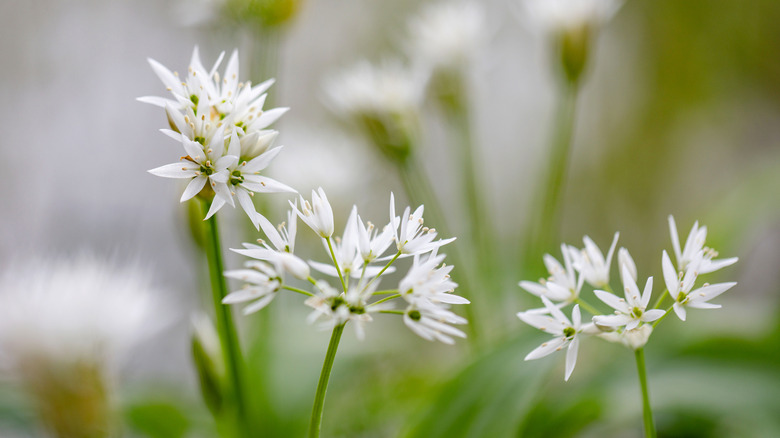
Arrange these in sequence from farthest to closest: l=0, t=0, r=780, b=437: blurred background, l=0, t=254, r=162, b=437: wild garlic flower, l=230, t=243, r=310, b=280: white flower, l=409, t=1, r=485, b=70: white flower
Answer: l=409, t=1, r=485, b=70: white flower
l=0, t=0, r=780, b=437: blurred background
l=0, t=254, r=162, b=437: wild garlic flower
l=230, t=243, r=310, b=280: white flower

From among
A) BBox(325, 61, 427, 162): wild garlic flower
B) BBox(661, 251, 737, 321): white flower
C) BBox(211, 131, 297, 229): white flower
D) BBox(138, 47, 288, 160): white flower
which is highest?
BBox(325, 61, 427, 162): wild garlic flower

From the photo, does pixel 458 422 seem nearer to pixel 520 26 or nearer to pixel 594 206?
pixel 594 206

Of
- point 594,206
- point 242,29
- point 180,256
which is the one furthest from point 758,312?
point 180,256

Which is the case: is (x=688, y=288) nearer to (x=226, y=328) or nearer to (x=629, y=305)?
(x=629, y=305)

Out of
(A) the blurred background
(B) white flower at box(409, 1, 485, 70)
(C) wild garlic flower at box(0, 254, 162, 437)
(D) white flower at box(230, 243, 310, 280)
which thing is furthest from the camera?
(B) white flower at box(409, 1, 485, 70)

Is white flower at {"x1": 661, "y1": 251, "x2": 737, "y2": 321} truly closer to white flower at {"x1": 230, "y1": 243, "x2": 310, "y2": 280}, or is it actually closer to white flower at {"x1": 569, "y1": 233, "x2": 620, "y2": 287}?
white flower at {"x1": 569, "y1": 233, "x2": 620, "y2": 287}

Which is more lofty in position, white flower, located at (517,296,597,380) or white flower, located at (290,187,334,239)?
white flower, located at (290,187,334,239)

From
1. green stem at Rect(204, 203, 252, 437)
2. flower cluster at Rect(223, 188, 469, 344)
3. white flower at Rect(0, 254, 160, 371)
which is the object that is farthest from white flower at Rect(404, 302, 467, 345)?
white flower at Rect(0, 254, 160, 371)
